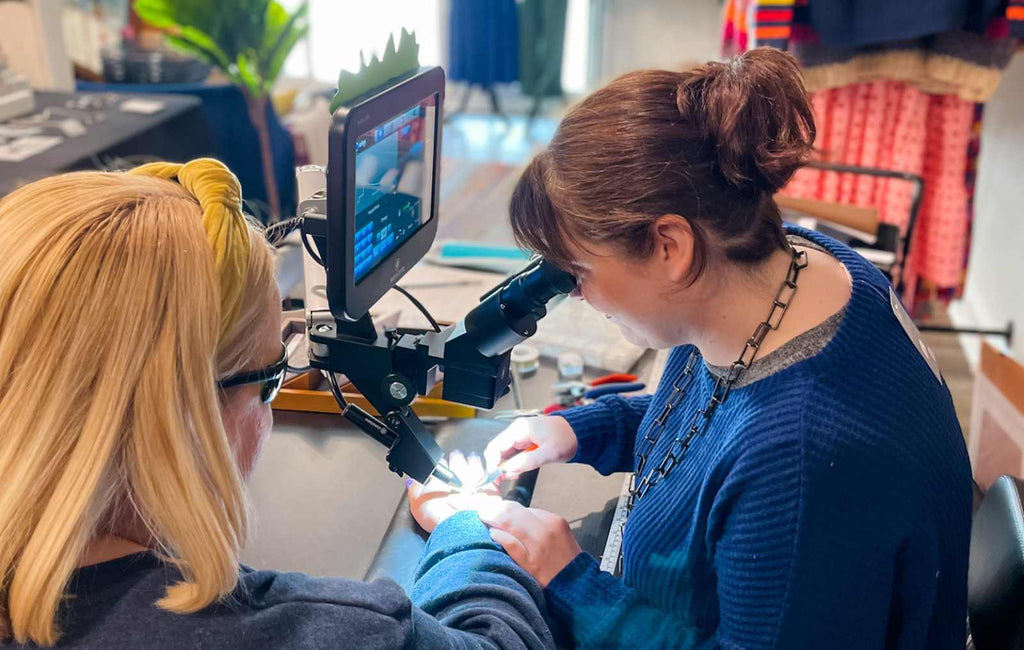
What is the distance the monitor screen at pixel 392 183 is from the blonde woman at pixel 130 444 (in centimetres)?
14

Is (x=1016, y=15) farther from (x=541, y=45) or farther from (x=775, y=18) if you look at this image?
(x=541, y=45)

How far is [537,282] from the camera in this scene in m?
1.04

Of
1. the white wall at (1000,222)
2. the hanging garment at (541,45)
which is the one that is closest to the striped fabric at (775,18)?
the white wall at (1000,222)

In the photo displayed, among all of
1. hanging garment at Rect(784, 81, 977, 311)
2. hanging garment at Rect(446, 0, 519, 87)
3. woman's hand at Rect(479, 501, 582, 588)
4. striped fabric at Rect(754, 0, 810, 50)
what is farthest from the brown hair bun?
hanging garment at Rect(446, 0, 519, 87)

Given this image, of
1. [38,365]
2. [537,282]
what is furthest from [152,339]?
[537,282]

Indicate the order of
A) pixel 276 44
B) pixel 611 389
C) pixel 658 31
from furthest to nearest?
pixel 658 31, pixel 276 44, pixel 611 389

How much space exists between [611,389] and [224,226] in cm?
81

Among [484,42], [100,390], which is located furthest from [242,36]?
[100,390]

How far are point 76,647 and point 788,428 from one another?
0.67 m

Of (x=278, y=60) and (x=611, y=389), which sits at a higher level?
(x=278, y=60)

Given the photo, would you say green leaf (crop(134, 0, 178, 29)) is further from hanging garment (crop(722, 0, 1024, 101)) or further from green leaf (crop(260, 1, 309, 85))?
hanging garment (crop(722, 0, 1024, 101))

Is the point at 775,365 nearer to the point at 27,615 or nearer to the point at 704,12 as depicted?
the point at 27,615

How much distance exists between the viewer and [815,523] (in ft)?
3.01

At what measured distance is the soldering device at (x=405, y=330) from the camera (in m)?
0.94
